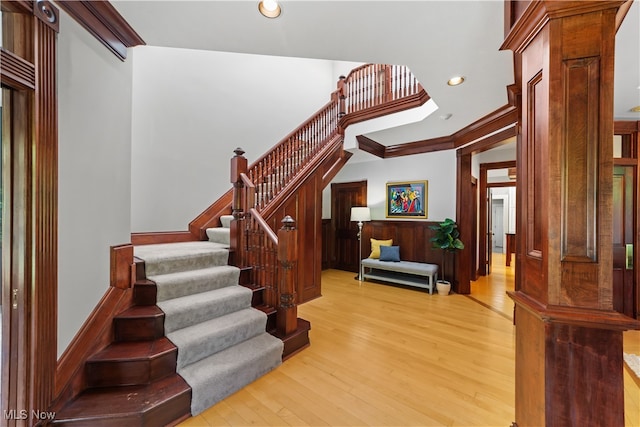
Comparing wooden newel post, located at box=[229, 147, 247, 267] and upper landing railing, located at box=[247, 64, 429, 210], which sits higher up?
upper landing railing, located at box=[247, 64, 429, 210]

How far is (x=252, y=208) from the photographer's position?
2.94m

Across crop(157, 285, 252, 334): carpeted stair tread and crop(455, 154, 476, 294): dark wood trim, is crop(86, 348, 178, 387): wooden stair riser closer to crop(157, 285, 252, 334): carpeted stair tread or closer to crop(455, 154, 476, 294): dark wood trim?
crop(157, 285, 252, 334): carpeted stair tread

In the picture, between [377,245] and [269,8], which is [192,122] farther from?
[377,245]

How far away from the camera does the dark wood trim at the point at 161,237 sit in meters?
3.23

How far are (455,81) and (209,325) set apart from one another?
316cm

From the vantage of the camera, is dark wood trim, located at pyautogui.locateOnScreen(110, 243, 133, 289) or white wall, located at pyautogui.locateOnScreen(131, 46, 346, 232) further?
white wall, located at pyautogui.locateOnScreen(131, 46, 346, 232)

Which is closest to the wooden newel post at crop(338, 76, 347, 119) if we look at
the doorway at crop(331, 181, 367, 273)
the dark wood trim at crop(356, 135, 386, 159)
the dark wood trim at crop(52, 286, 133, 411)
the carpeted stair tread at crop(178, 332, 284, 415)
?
the dark wood trim at crop(356, 135, 386, 159)

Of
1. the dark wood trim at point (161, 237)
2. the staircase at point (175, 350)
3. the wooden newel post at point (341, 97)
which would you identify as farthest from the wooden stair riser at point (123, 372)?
the wooden newel post at point (341, 97)

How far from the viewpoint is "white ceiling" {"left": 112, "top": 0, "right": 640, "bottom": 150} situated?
1505 mm

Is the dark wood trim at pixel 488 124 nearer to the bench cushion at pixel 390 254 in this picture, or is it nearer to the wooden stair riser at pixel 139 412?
the bench cushion at pixel 390 254

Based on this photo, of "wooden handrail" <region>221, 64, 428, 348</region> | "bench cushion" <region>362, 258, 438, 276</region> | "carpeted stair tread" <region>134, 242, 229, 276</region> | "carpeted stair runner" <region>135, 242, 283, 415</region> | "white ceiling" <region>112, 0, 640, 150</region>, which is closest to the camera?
"white ceiling" <region>112, 0, 640, 150</region>

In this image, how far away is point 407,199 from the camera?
515 cm

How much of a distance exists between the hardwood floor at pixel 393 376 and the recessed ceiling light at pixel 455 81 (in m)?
2.62

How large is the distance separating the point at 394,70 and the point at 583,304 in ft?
12.9
